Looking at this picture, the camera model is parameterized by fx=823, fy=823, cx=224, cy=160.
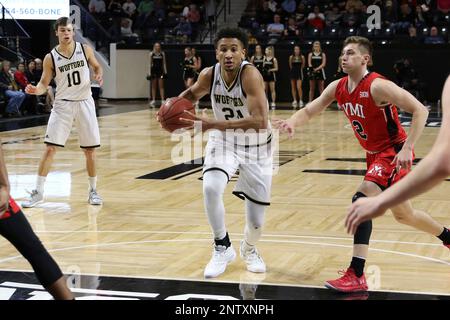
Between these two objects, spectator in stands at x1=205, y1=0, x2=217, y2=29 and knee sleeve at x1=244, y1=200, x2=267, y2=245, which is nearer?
knee sleeve at x1=244, y1=200, x2=267, y2=245

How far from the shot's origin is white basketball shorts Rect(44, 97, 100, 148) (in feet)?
26.7

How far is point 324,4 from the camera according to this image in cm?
2341

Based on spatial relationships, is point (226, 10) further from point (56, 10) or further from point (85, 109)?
point (85, 109)

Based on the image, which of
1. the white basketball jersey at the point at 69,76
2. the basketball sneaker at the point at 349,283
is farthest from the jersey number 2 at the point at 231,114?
the white basketball jersey at the point at 69,76

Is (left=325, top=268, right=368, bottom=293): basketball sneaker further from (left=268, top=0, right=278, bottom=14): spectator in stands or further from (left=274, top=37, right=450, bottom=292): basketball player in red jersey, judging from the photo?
(left=268, top=0, right=278, bottom=14): spectator in stands

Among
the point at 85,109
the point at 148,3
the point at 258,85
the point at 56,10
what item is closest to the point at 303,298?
the point at 258,85

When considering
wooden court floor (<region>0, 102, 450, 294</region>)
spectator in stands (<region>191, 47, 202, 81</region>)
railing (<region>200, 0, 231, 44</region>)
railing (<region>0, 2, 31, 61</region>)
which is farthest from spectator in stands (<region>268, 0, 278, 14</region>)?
wooden court floor (<region>0, 102, 450, 294</region>)

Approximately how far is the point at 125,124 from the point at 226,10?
9.22 metres

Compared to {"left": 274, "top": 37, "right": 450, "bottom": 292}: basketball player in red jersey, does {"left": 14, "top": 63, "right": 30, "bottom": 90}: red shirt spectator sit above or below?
below

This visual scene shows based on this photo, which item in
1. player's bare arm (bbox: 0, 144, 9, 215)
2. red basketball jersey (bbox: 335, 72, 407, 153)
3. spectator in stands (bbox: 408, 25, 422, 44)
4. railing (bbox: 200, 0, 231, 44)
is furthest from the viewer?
railing (bbox: 200, 0, 231, 44)

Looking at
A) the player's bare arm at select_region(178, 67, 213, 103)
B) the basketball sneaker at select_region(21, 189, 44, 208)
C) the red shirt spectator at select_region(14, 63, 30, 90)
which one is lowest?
the basketball sneaker at select_region(21, 189, 44, 208)

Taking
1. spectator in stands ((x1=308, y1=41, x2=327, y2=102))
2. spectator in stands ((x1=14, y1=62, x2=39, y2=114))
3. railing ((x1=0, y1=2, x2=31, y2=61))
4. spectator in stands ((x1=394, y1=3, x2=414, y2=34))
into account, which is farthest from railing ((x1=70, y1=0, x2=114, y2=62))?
spectator in stands ((x1=394, y1=3, x2=414, y2=34))

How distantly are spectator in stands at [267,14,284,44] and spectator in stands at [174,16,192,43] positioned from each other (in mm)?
2340

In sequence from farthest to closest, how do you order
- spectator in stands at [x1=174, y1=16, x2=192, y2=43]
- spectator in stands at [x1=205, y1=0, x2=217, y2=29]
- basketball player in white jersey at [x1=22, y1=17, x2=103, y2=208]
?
spectator in stands at [x1=205, y1=0, x2=217, y2=29], spectator in stands at [x1=174, y1=16, x2=192, y2=43], basketball player in white jersey at [x1=22, y1=17, x2=103, y2=208]
